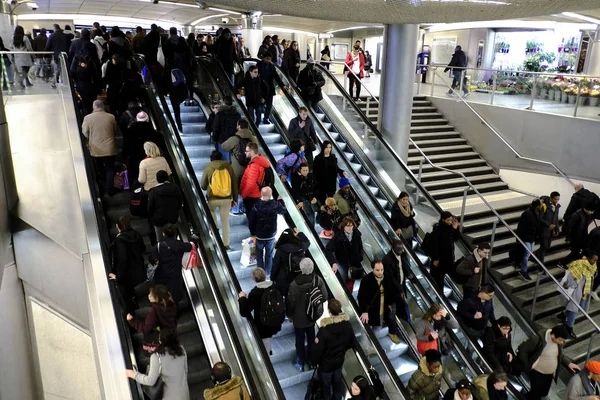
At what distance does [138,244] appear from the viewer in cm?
591

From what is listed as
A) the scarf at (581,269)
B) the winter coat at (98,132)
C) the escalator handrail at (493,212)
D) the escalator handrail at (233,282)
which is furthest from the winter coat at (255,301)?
the scarf at (581,269)

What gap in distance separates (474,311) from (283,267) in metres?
3.13

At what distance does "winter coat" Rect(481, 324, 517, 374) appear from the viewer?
285 inches

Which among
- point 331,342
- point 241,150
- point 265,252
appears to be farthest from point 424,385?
point 241,150

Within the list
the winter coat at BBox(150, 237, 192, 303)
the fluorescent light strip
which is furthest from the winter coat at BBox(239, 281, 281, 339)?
the fluorescent light strip

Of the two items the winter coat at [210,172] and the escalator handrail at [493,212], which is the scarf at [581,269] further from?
the winter coat at [210,172]

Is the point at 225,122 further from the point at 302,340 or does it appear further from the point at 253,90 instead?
the point at 302,340

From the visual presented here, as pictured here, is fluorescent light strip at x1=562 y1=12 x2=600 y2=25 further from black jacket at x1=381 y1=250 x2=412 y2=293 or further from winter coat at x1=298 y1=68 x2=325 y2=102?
black jacket at x1=381 y1=250 x2=412 y2=293

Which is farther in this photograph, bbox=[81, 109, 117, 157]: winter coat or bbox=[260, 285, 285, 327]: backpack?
bbox=[81, 109, 117, 157]: winter coat

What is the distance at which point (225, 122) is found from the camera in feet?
28.5

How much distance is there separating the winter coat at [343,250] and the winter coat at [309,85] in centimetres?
516

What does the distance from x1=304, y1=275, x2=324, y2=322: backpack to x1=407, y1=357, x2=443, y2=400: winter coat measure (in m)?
1.27

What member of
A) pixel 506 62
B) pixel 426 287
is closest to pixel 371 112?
pixel 426 287

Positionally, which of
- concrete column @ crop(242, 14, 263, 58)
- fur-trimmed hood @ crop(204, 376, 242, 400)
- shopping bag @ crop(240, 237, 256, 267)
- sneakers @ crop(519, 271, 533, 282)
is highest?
concrete column @ crop(242, 14, 263, 58)
